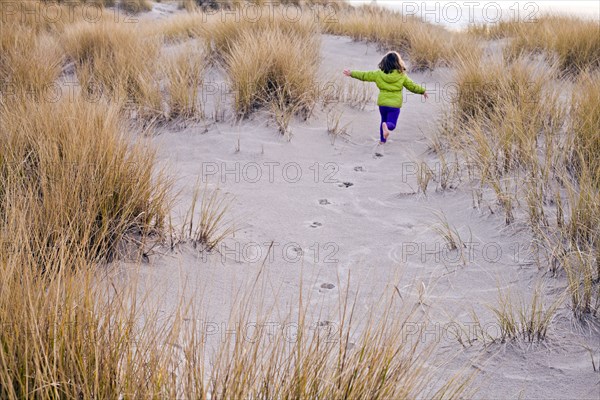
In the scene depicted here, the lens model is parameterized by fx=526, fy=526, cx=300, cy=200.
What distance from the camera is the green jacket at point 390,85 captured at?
17.2ft

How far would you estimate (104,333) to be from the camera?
1474 mm

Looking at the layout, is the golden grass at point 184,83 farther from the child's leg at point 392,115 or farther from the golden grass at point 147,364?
the golden grass at point 147,364

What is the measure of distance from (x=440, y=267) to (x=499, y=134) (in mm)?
1481

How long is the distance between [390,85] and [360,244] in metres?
2.48

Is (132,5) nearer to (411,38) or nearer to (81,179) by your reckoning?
(411,38)

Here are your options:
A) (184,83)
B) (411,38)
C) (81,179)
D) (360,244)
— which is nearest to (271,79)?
(184,83)

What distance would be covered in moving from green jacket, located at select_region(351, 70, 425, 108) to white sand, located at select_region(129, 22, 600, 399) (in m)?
0.37

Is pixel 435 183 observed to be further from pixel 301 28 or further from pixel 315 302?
pixel 301 28

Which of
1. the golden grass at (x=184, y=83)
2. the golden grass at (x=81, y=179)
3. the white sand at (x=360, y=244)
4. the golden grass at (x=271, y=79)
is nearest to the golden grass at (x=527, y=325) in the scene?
the white sand at (x=360, y=244)

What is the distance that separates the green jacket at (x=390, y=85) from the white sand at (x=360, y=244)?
0.37 m

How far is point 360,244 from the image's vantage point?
3271 millimetres

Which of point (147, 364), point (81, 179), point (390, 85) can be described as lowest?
point (147, 364)

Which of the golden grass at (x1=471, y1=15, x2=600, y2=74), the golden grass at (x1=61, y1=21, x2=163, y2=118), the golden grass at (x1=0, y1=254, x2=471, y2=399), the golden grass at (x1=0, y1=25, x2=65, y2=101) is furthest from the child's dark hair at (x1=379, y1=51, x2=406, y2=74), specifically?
the golden grass at (x1=0, y1=254, x2=471, y2=399)

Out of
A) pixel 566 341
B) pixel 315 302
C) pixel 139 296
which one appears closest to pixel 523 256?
pixel 566 341
